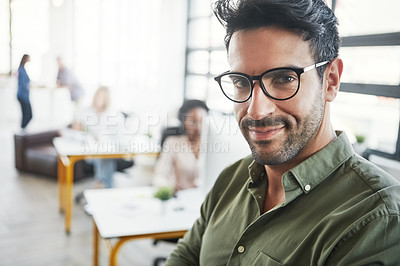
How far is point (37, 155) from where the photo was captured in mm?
4863

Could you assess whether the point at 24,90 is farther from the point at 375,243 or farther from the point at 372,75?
the point at 375,243

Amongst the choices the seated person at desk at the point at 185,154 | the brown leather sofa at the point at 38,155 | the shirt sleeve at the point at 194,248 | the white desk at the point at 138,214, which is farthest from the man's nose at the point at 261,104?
the brown leather sofa at the point at 38,155

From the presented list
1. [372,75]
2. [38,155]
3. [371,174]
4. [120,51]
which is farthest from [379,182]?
[120,51]

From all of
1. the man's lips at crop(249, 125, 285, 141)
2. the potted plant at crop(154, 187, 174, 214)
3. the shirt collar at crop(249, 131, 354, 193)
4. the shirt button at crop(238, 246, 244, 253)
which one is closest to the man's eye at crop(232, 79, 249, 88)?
the man's lips at crop(249, 125, 285, 141)

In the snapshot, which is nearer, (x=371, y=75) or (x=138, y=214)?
(x=138, y=214)

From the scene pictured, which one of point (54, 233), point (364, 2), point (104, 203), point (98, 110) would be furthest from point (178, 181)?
point (364, 2)

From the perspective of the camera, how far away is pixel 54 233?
333 cm

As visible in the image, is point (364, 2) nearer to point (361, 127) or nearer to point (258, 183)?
point (361, 127)

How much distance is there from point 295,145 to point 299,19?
310 mm

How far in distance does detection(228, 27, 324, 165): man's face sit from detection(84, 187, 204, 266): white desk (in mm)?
1104

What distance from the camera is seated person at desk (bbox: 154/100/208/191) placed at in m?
3.04

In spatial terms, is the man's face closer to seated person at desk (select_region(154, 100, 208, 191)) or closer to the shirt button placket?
the shirt button placket

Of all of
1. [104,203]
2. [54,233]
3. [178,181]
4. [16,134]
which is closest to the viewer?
[104,203]

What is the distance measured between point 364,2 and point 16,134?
4.45m
